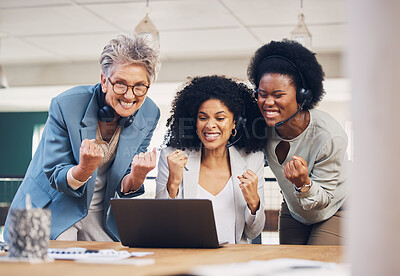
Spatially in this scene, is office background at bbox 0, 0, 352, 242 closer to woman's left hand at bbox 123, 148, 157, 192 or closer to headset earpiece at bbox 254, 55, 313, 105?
woman's left hand at bbox 123, 148, 157, 192

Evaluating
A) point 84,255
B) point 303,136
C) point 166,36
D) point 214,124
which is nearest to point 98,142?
point 214,124

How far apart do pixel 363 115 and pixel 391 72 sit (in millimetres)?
74

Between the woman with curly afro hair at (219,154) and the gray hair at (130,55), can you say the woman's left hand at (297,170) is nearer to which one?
the woman with curly afro hair at (219,154)

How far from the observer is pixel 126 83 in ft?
7.51

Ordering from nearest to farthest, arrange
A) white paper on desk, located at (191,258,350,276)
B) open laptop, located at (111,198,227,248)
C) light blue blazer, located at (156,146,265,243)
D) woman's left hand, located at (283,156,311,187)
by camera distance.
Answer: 1. white paper on desk, located at (191,258,350,276)
2. open laptop, located at (111,198,227,248)
3. woman's left hand, located at (283,156,311,187)
4. light blue blazer, located at (156,146,265,243)

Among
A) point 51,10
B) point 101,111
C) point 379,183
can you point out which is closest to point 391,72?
point 379,183

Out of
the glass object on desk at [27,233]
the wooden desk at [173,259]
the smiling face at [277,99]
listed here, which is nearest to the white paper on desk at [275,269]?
the wooden desk at [173,259]

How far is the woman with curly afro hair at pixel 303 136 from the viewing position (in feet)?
7.32

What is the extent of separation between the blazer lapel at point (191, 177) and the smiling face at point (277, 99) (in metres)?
0.36

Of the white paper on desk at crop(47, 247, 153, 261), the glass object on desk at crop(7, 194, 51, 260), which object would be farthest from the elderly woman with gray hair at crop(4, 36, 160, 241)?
the glass object on desk at crop(7, 194, 51, 260)

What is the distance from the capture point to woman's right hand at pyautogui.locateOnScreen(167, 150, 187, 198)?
217 cm

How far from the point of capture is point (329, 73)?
6.47 m

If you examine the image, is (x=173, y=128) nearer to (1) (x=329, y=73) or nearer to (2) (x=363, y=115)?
(2) (x=363, y=115)

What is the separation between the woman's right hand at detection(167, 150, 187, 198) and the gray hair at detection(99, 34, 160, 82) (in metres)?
0.40
